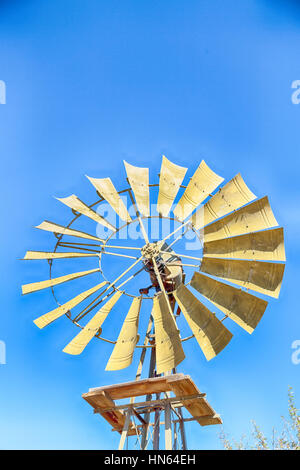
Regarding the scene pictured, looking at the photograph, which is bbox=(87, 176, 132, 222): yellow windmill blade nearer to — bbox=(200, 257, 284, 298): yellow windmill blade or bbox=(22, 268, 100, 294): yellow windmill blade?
bbox=(22, 268, 100, 294): yellow windmill blade

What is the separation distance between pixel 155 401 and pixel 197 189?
409 cm

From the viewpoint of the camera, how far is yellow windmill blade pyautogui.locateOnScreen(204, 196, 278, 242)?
22.0 ft

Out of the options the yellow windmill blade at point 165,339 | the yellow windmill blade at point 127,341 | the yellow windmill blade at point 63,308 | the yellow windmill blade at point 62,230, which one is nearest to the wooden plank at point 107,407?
the yellow windmill blade at point 127,341

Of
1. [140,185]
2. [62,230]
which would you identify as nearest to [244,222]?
[140,185]

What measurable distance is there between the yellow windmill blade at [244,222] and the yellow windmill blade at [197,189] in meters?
0.77

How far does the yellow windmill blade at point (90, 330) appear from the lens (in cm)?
667

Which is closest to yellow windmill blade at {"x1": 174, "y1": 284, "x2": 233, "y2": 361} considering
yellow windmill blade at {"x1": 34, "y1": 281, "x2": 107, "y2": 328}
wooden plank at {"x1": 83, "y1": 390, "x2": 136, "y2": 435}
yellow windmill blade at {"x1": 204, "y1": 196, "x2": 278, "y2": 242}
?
yellow windmill blade at {"x1": 204, "y1": 196, "x2": 278, "y2": 242}

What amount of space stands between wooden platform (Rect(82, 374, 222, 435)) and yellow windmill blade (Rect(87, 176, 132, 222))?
327 centimetres

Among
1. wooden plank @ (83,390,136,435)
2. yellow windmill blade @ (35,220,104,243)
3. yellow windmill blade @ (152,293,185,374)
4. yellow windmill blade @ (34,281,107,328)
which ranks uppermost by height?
yellow windmill blade @ (35,220,104,243)

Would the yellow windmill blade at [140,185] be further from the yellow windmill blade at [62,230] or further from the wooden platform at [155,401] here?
the wooden platform at [155,401]

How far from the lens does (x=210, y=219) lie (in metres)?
7.25

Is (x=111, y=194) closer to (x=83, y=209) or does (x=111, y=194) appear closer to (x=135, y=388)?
(x=83, y=209)
